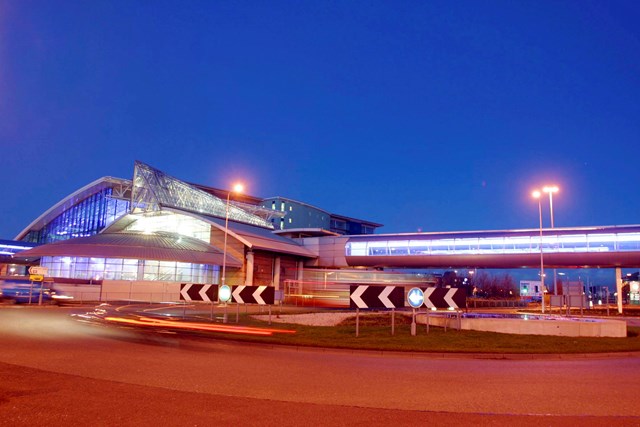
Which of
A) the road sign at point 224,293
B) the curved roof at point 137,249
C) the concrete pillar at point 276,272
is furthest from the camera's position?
the concrete pillar at point 276,272

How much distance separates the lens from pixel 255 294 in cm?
2319

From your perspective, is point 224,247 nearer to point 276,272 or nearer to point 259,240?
point 259,240

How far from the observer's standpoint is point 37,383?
925cm

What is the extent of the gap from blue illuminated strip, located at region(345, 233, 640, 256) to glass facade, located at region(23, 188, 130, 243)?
33558mm

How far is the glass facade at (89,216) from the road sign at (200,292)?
168ft

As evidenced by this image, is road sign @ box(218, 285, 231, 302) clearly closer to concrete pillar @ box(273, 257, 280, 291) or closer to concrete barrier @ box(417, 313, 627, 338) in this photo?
concrete barrier @ box(417, 313, 627, 338)

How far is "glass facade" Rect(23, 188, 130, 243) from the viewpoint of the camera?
3004 inches

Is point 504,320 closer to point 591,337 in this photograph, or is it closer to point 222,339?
point 591,337

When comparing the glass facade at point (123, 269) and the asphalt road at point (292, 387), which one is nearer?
the asphalt road at point (292, 387)

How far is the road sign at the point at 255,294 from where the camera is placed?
75.0 ft

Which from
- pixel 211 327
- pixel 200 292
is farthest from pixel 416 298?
pixel 200 292

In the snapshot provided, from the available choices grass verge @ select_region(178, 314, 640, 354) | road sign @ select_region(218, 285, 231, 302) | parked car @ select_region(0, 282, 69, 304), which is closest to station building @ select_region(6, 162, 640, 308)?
parked car @ select_region(0, 282, 69, 304)

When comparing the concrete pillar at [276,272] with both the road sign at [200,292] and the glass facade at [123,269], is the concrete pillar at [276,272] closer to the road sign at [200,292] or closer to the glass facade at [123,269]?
the glass facade at [123,269]

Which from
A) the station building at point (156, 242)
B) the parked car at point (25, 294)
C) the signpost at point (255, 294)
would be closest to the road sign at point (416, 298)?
the signpost at point (255, 294)
